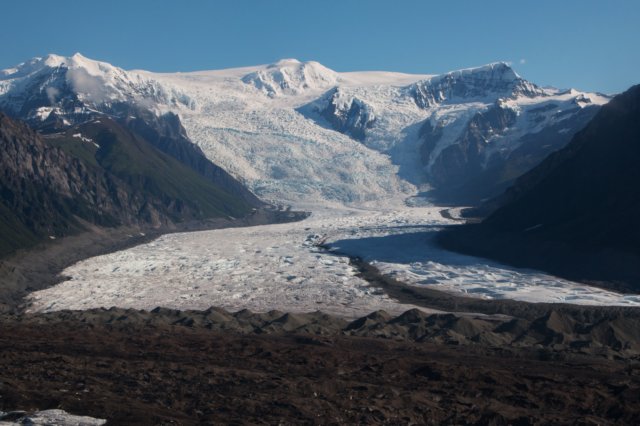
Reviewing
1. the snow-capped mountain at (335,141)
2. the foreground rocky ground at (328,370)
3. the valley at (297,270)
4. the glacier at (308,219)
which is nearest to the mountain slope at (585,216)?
the valley at (297,270)

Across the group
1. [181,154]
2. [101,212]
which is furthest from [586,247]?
[181,154]

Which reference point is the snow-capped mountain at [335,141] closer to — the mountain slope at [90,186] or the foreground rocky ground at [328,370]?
the mountain slope at [90,186]

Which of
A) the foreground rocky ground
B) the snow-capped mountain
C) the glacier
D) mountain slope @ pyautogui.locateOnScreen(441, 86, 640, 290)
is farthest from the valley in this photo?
the snow-capped mountain

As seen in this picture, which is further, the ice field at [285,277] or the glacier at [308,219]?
the glacier at [308,219]

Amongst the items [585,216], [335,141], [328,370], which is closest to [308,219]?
[335,141]

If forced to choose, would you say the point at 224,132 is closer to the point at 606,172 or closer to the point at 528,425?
the point at 606,172

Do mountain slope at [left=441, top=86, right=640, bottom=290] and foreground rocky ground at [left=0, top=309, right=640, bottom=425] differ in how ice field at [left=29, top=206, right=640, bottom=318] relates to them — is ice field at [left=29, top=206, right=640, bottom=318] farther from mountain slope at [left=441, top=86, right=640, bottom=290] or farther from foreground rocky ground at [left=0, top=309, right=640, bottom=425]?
foreground rocky ground at [left=0, top=309, right=640, bottom=425]
